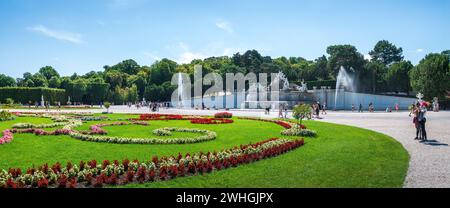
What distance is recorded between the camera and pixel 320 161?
934 centimetres

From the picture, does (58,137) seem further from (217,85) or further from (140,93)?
→ (140,93)

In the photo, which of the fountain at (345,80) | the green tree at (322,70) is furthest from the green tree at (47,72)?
the fountain at (345,80)

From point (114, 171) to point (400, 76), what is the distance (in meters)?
71.8

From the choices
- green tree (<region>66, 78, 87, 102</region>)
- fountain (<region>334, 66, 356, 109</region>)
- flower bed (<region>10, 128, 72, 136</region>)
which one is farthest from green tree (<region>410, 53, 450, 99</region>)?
green tree (<region>66, 78, 87, 102</region>)

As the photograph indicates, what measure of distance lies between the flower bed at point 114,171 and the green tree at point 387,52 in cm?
8722

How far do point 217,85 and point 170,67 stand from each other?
20478mm

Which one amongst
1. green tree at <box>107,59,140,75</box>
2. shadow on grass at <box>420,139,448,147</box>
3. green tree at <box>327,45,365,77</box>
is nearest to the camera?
shadow on grass at <box>420,139,448,147</box>

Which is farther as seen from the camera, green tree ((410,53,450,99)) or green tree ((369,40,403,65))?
green tree ((369,40,403,65))

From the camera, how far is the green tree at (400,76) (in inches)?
2744

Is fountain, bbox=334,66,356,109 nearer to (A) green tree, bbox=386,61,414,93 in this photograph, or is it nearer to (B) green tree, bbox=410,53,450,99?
(A) green tree, bbox=386,61,414,93

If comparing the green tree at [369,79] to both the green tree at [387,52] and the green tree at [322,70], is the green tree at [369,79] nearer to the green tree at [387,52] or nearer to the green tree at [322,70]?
the green tree at [322,70]

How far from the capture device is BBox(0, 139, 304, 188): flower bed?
683cm

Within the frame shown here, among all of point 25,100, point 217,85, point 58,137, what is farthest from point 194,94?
point 58,137

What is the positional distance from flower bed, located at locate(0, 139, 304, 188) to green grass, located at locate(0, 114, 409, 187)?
0.29 m
